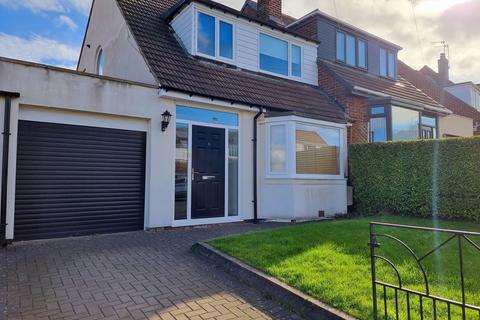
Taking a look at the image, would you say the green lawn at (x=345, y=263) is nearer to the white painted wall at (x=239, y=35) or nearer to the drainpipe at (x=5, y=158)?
the drainpipe at (x=5, y=158)

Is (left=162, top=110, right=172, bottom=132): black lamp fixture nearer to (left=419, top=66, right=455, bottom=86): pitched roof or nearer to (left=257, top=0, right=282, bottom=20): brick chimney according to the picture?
(left=257, top=0, right=282, bottom=20): brick chimney

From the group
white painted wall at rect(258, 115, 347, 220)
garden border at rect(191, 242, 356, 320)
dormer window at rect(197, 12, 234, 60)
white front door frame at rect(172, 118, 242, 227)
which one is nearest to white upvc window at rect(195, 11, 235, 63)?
dormer window at rect(197, 12, 234, 60)

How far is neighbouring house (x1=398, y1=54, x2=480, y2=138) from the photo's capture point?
688 inches

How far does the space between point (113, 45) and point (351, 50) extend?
963 cm

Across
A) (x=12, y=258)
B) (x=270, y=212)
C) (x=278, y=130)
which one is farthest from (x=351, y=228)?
(x=12, y=258)

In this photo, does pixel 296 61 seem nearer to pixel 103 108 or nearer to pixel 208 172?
pixel 208 172

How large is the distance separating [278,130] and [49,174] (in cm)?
564

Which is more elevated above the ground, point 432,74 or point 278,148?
point 432,74

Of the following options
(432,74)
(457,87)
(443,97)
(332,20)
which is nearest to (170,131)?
(332,20)

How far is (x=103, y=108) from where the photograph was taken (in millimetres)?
7051

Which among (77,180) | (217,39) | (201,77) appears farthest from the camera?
(217,39)

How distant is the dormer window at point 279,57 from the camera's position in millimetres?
11102

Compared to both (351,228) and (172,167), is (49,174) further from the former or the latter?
(351,228)

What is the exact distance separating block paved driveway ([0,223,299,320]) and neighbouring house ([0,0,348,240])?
4.39 feet
